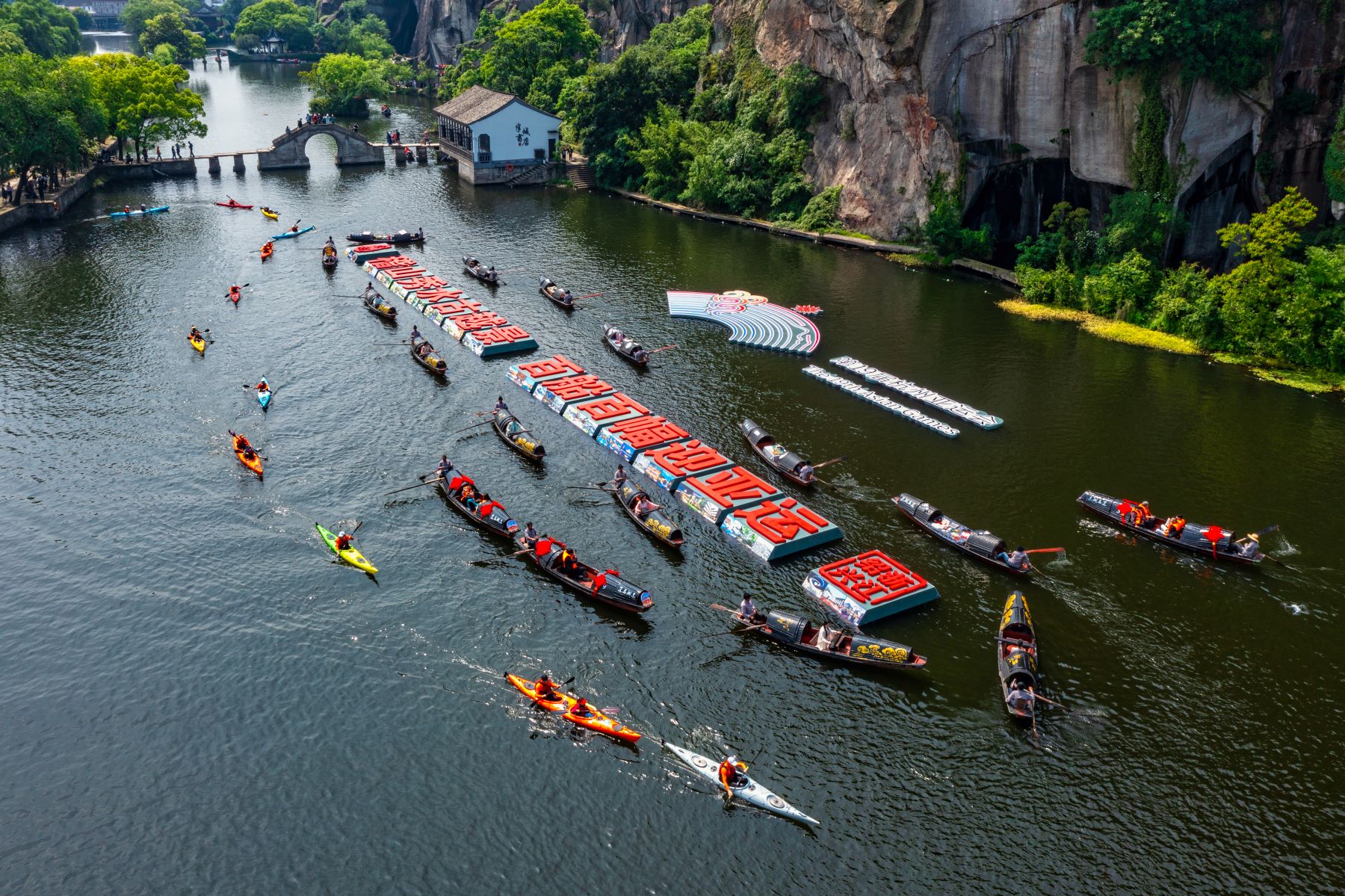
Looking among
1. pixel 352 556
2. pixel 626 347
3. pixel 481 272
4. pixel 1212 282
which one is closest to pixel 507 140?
pixel 481 272

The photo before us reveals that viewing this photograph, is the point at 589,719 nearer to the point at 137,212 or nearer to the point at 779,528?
the point at 779,528

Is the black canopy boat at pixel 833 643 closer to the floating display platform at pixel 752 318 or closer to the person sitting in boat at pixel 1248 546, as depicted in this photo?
the person sitting in boat at pixel 1248 546

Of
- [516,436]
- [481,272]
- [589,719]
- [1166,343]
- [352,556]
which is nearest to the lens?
[589,719]

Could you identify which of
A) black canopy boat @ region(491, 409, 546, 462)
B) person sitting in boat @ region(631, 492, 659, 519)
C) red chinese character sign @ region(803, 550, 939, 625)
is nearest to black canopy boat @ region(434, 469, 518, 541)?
black canopy boat @ region(491, 409, 546, 462)

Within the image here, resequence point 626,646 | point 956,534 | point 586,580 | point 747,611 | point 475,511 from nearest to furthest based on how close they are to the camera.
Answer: point 626,646
point 747,611
point 586,580
point 956,534
point 475,511

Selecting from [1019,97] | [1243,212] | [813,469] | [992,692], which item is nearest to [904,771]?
[992,692]

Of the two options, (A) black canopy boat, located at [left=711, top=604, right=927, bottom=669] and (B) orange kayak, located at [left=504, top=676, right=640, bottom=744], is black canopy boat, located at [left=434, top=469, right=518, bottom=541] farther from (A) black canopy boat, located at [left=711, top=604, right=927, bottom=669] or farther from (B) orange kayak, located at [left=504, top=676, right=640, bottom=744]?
(A) black canopy boat, located at [left=711, top=604, right=927, bottom=669]

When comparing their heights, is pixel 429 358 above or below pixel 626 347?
below
